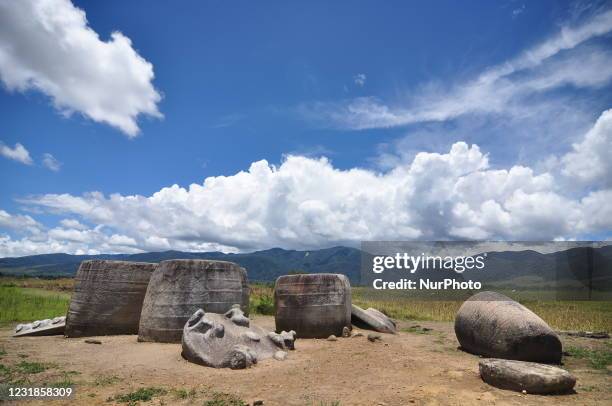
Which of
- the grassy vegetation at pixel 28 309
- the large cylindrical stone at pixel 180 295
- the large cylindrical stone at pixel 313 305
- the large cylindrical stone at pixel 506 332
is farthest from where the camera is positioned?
the grassy vegetation at pixel 28 309

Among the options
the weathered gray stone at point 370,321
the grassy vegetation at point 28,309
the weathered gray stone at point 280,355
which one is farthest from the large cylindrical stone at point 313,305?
the grassy vegetation at point 28,309

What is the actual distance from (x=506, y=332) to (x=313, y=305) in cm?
547

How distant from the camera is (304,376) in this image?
25.9ft

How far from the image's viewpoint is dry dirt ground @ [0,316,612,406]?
6.45 metres

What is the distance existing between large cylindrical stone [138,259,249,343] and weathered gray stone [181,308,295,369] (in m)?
1.05

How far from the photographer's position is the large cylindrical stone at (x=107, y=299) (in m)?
12.1

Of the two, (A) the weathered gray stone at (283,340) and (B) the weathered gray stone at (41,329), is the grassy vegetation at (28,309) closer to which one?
(B) the weathered gray stone at (41,329)

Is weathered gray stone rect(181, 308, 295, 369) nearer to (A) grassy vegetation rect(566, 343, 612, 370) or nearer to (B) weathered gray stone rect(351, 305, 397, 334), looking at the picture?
(B) weathered gray stone rect(351, 305, 397, 334)

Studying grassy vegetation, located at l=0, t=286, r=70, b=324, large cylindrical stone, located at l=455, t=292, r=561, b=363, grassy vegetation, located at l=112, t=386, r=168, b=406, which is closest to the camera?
grassy vegetation, located at l=112, t=386, r=168, b=406

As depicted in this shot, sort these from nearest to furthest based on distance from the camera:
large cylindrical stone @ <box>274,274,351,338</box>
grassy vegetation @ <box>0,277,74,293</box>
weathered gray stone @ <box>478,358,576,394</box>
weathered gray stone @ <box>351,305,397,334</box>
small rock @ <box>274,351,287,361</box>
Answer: weathered gray stone @ <box>478,358,576,394</box>
small rock @ <box>274,351,287,361</box>
large cylindrical stone @ <box>274,274,351,338</box>
weathered gray stone @ <box>351,305,397,334</box>
grassy vegetation @ <box>0,277,74,293</box>

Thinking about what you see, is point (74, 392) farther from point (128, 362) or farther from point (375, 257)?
point (375, 257)

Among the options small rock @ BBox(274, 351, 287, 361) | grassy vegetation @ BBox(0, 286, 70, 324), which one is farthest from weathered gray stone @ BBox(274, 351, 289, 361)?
grassy vegetation @ BBox(0, 286, 70, 324)

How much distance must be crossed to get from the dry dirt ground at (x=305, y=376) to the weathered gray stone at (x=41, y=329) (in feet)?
3.07

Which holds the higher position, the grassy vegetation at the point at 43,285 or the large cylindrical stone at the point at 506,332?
the large cylindrical stone at the point at 506,332
